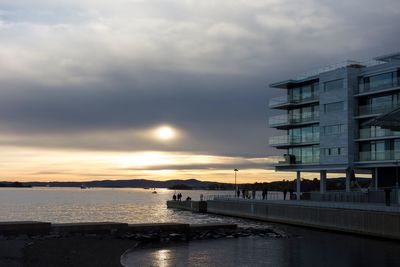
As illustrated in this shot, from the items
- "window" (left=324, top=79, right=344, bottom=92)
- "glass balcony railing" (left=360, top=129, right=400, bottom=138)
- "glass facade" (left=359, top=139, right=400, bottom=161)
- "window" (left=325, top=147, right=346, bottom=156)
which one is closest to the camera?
"glass facade" (left=359, top=139, right=400, bottom=161)

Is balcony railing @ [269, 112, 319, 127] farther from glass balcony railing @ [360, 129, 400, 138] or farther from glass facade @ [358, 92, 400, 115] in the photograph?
glass balcony railing @ [360, 129, 400, 138]

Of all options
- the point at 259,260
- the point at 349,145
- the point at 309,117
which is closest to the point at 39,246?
the point at 259,260

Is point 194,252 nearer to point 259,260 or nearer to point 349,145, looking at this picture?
point 259,260

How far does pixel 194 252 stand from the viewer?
3272cm

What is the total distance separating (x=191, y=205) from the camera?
89.1 meters

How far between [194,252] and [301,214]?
23870 mm

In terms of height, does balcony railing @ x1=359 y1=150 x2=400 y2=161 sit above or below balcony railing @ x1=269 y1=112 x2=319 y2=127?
below

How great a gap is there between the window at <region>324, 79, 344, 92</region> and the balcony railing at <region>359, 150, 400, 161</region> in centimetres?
805

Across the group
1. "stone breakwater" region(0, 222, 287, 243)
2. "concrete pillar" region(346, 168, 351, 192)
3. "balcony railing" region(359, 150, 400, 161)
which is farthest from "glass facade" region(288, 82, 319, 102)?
"stone breakwater" region(0, 222, 287, 243)

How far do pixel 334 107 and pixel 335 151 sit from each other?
5.11 meters

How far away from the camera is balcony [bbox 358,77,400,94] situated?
5894 centimetres

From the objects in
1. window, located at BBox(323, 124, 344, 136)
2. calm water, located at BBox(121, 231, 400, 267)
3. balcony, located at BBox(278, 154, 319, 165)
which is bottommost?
calm water, located at BBox(121, 231, 400, 267)

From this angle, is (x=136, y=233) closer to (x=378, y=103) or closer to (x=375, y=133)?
(x=375, y=133)

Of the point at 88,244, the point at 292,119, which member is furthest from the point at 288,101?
the point at 88,244
